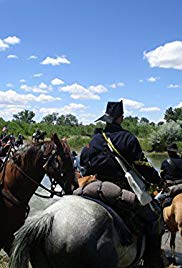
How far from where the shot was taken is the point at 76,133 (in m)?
53.5

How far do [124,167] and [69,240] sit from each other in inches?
42.6

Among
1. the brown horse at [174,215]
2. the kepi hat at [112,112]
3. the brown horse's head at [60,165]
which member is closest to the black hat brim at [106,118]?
the kepi hat at [112,112]

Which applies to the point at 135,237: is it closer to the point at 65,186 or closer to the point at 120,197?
the point at 120,197

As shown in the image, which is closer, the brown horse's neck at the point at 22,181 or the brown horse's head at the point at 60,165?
the brown horse's head at the point at 60,165

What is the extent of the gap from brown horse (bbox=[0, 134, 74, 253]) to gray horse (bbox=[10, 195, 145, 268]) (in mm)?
1613

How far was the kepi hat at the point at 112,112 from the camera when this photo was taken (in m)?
4.69

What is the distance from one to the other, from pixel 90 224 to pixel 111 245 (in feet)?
Answer: 1.05

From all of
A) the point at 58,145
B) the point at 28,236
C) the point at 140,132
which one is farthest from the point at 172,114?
the point at 28,236

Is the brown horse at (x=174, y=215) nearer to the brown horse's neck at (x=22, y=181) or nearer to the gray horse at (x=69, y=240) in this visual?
the brown horse's neck at (x=22, y=181)

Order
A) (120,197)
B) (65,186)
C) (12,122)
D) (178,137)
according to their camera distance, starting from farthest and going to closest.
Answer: (12,122)
(178,137)
(65,186)
(120,197)

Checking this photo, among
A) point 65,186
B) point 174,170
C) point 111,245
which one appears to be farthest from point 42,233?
point 174,170

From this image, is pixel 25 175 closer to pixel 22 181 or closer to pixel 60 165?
pixel 22 181

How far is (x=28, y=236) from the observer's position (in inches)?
148

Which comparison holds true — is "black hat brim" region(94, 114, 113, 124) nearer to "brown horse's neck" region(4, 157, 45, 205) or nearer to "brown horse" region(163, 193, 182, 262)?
"brown horse's neck" region(4, 157, 45, 205)
